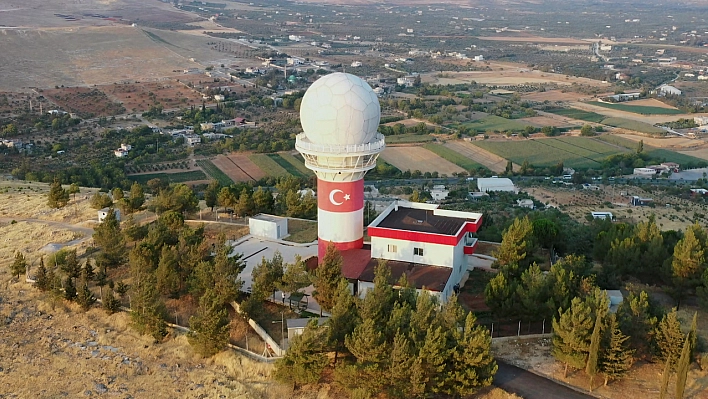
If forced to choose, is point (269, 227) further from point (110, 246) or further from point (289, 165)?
point (289, 165)

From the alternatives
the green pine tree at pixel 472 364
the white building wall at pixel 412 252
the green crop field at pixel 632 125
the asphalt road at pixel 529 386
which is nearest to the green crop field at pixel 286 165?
the white building wall at pixel 412 252

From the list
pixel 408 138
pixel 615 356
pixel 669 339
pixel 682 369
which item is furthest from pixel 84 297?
pixel 408 138

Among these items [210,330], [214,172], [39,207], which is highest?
[210,330]

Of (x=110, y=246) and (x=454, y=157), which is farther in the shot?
(x=454, y=157)

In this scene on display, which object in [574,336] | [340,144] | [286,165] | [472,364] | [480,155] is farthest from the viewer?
[480,155]

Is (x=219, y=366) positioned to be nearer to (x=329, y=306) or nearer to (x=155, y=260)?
(x=329, y=306)

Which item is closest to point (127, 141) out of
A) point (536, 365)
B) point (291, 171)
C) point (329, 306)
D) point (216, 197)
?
point (291, 171)

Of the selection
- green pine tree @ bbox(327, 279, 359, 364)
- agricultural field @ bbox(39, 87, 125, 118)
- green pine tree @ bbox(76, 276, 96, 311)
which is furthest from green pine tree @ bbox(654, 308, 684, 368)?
agricultural field @ bbox(39, 87, 125, 118)

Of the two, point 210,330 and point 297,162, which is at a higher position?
point 210,330
